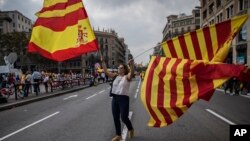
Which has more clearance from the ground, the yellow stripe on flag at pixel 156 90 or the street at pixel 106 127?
the yellow stripe on flag at pixel 156 90

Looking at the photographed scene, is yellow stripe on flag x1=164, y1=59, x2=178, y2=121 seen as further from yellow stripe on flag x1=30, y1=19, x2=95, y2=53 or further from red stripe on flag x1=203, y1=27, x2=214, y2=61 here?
yellow stripe on flag x1=30, y1=19, x2=95, y2=53

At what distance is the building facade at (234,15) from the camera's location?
3647cm

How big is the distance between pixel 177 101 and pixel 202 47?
3.95 ft

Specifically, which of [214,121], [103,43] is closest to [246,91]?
[214,121]

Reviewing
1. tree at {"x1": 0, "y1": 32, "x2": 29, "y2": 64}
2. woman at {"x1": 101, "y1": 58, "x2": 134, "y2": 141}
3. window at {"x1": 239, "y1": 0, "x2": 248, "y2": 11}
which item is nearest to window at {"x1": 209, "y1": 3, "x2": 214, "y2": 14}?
window at {"x1": 239, "y1": 0, "x2": 248, "y2": 11}

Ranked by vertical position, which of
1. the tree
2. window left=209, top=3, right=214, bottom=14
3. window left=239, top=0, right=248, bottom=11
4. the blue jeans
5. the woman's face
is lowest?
the blue jeans

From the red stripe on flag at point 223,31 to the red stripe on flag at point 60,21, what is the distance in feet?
9.99

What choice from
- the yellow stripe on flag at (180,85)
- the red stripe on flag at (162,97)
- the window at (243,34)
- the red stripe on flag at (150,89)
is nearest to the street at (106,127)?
the red stripe on flag at (150,89)

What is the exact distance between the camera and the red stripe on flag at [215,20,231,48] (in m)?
6.09

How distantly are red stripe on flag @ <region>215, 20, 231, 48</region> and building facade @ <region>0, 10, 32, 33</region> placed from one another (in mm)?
93529

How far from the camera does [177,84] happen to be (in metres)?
6.37

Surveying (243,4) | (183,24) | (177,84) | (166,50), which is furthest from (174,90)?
(183,24)

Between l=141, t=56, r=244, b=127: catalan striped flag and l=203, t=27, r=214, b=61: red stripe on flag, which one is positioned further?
l=203, t=27, r=214, b=61: red stripe on flag

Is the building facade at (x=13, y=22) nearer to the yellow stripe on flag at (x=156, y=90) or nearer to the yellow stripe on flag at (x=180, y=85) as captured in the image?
the yellow stripe on flag at (x=156, y=90)
